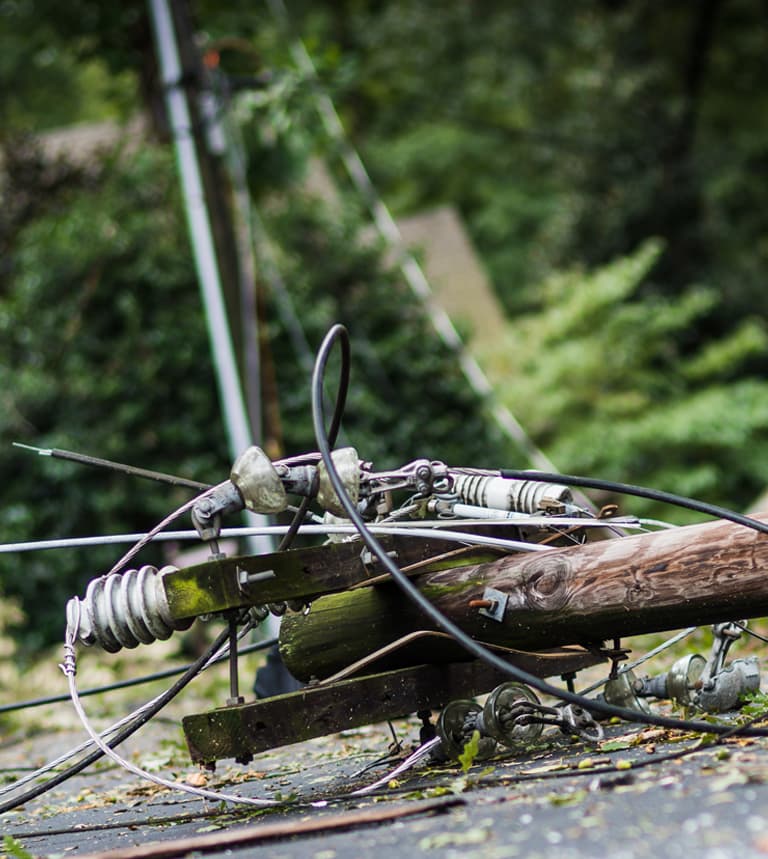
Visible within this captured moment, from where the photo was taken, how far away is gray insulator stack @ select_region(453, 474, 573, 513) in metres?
3.59

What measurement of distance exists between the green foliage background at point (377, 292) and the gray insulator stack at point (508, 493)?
6277mm

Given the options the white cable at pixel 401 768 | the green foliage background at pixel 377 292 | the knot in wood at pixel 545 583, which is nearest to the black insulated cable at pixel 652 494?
the knot in wood at pixel 545 583

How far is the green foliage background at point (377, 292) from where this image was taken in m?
9.75

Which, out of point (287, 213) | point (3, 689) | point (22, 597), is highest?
point (287, 213)

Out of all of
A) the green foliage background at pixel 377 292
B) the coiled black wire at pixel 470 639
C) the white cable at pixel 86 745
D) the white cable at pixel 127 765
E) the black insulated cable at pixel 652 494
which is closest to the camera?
the coiled black wire at pixel 470 639

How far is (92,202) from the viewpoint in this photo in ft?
34.8

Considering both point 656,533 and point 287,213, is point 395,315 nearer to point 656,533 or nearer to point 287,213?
point 287,213

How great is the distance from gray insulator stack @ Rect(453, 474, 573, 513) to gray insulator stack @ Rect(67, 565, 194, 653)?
3.12 feet

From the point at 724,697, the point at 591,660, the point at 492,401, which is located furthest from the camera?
the point at 492,401

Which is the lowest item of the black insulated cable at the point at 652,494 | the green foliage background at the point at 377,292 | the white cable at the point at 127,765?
the white cable at the point at 127,765

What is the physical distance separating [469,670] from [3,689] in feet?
20.5

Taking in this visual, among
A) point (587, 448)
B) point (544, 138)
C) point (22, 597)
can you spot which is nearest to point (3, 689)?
point (22, 597)

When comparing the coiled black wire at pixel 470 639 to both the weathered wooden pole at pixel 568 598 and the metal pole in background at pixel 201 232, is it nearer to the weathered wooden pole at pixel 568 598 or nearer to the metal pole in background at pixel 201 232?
the weathered wooden pole at pixel 568 598

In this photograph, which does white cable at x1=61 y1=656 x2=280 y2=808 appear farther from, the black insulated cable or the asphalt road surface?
the black insulated cable
